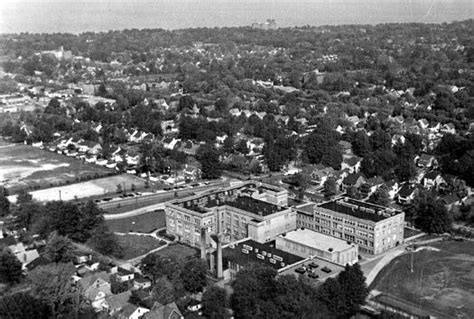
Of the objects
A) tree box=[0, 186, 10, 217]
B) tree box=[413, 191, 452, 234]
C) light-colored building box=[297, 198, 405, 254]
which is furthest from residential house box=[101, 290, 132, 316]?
tree box=[413, 191, 452, 234]

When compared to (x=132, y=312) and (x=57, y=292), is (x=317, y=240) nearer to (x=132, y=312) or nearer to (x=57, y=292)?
(x=132, y=312)

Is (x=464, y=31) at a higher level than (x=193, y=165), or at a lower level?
higher

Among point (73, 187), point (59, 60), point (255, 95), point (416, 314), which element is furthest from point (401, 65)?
point (416, 314)

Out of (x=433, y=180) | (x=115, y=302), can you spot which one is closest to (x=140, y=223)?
(x=115, y=302)

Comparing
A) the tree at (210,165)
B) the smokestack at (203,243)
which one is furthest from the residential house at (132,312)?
the tree at (210,165)

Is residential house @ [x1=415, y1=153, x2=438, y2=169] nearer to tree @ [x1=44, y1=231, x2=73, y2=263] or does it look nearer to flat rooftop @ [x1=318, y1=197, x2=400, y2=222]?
flat rooftop @ [x1=318, y1=197, x2=400, y2=222]

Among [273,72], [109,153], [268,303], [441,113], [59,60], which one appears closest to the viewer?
[268,303]

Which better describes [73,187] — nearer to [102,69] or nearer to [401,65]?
[102,69]
